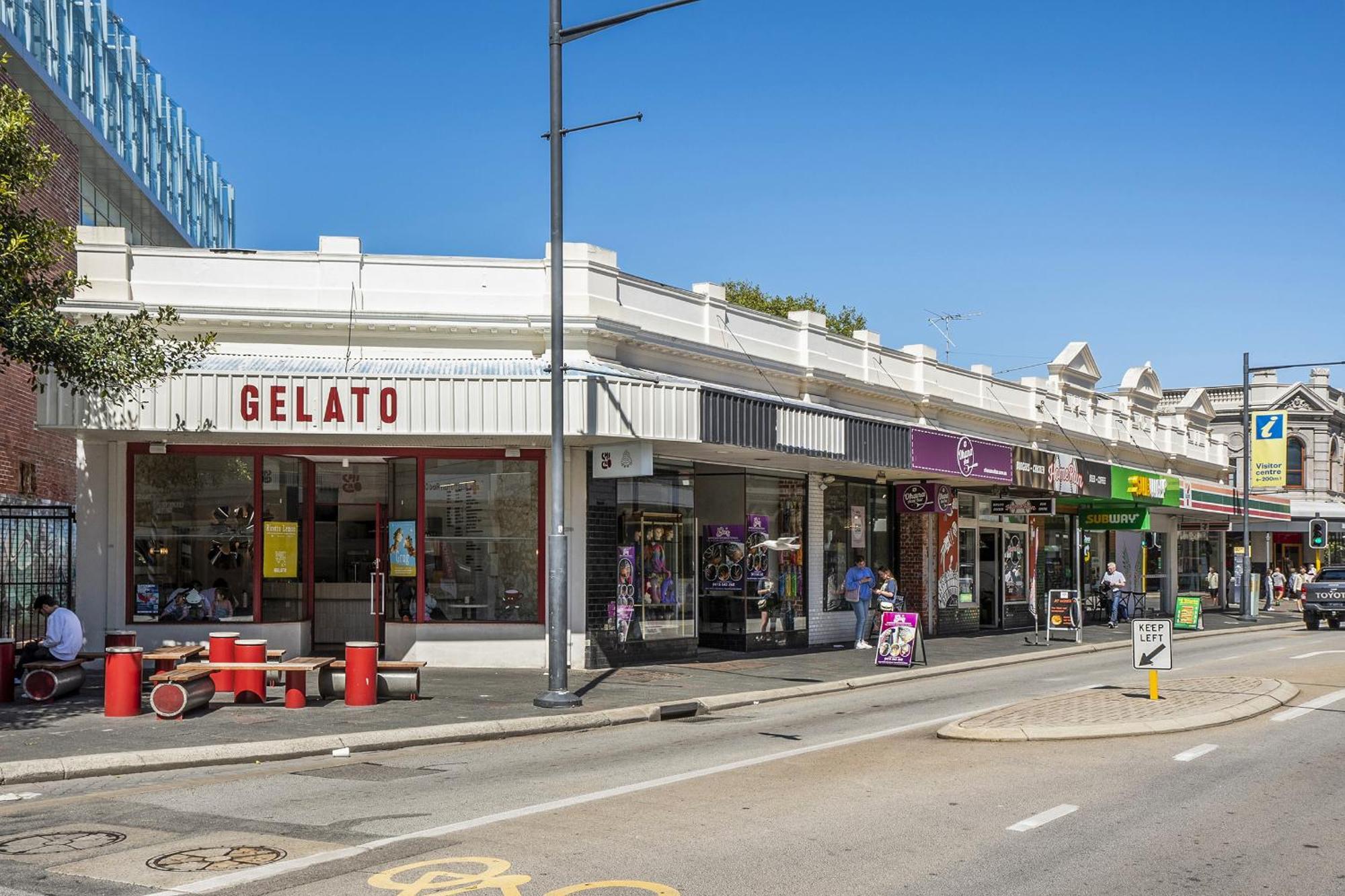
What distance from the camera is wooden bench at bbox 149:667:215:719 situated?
13641mm

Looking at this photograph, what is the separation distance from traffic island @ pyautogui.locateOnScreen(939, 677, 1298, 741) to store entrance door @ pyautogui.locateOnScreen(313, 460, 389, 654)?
1094 cm

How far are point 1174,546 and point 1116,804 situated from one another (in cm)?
3835

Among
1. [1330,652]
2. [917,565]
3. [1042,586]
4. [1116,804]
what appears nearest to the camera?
[1116,804]

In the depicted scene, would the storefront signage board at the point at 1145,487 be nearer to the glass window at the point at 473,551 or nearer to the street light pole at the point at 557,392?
the glass window at the point at 473,551

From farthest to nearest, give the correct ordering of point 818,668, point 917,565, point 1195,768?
point 917,565, point 818,668, point 1195,768

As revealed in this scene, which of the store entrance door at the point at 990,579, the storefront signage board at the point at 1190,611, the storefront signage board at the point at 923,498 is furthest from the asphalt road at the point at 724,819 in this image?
the storefront signage board at the point at 1190,611

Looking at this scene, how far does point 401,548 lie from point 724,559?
253 inches

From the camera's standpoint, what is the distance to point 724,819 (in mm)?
8891

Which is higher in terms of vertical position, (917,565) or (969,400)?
(969,400)

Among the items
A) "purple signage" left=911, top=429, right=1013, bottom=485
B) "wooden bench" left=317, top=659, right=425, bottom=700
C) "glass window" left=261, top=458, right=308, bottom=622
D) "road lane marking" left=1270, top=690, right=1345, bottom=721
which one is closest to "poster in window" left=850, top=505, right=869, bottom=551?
"purple signage" left=911, top=429, right=1013, bottom=485

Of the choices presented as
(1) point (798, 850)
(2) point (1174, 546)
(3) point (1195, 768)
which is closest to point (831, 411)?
(3) point (1195, 768)

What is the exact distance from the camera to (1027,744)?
12.5 meters

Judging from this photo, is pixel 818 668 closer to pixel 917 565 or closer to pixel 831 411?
pixel 831 411

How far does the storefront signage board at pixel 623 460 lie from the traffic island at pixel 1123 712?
645 cm
